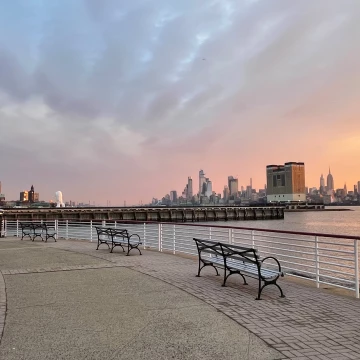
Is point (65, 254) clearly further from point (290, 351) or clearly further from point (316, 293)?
point (290, 351)

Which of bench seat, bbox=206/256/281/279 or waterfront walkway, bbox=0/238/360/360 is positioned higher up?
bench seat, bbox=206/256/281/279

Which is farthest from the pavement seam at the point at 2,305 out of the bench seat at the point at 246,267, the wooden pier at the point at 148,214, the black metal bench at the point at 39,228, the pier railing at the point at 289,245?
the wooden pier at the point at 148,214

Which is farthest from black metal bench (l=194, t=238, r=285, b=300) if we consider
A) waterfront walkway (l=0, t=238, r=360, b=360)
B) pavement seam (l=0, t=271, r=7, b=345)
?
pavement seam (l=0, t=271, r=7, b=345)

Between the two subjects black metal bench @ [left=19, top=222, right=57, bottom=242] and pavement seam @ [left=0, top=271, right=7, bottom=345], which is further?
black metal bench @ [left=19, top=222, right=57, bottom=242]

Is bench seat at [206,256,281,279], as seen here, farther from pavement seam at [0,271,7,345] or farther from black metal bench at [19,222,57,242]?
black metal bench at [19,222,57,242]

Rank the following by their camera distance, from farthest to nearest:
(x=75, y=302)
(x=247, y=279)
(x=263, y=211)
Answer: (x=263, y=211) < (x=247, y=279) < (x=75, y=302)

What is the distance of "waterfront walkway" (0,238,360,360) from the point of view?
4.21 metres

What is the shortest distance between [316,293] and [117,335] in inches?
163

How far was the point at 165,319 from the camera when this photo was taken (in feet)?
17.5

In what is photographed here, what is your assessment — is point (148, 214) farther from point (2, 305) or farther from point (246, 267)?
point (2, 305)

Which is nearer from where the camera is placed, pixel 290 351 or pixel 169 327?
pixel 290 351

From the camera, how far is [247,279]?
8508 mm

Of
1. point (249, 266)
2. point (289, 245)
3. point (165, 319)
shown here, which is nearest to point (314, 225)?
point (289, 245)

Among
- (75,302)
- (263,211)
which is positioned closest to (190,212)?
(263,211)
